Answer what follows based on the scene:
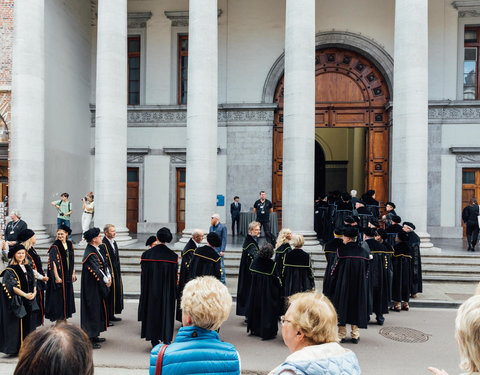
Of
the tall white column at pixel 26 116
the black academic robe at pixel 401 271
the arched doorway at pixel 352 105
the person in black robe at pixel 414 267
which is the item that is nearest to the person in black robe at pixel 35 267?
the black academic robe at pixel 401 271

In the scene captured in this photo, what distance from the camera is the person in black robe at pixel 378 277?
752 cm

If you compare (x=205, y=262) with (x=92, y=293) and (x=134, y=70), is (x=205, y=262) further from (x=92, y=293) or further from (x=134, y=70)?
(x=134, y=70)

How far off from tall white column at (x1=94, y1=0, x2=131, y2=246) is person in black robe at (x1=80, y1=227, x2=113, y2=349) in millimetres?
7085

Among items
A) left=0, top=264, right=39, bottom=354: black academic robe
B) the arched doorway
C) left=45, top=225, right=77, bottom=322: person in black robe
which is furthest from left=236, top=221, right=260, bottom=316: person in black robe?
the arched doorway

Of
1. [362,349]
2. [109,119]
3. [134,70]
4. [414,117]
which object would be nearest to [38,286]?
[362,349]

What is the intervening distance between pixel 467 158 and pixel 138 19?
58.1ft

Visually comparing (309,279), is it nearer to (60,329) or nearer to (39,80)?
(60,329)

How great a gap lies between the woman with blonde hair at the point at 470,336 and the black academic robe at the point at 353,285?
4799 millimetres

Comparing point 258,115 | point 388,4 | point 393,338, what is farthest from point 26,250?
point 388,4

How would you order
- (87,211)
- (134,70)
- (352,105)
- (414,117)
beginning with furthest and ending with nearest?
(134,70), (352,105), (87,211), (414,117)

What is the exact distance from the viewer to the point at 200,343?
2309mm

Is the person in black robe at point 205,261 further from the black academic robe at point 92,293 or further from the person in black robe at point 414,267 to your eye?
the person in black robe at point 414,267

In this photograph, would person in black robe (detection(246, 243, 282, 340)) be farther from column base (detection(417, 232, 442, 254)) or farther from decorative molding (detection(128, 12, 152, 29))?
decorative molding (detection(128, 12, 152, 29))

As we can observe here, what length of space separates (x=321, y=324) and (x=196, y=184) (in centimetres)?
1078
